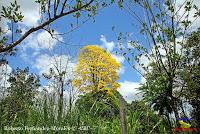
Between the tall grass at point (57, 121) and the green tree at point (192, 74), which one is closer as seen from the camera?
the tall grass at point (57, 121)

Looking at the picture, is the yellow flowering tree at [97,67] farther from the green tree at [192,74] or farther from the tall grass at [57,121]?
the tall grass at [57,121]

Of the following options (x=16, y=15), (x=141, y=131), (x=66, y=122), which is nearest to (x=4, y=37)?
(x=16, y=15)

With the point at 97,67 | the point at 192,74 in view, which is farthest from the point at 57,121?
the point at 97,67

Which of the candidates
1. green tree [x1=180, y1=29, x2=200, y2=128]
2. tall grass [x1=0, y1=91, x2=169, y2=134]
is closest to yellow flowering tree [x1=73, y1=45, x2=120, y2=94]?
green tree [x1=180, y1=29, x2=200, y2=128]

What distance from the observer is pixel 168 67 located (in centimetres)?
1502

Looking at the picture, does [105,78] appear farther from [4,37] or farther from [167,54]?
[4,37]

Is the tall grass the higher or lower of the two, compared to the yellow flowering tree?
lower

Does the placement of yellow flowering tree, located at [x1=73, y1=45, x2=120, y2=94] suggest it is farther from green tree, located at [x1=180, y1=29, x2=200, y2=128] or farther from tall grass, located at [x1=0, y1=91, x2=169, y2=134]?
tall grass, located at [x1=0, y1=91, x2=169, y2=134]

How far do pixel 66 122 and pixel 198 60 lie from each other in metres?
13.4

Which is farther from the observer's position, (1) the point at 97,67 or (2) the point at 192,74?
(1) the point at 97,67

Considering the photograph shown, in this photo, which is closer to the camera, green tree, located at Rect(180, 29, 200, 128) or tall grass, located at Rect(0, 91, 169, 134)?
tall grass, located at Rect(0, 91, 169, 134)

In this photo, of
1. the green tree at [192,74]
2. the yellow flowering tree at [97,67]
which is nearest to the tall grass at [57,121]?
the green tree at [192,74]

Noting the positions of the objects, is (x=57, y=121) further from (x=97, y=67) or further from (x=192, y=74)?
(x=97, y=67)

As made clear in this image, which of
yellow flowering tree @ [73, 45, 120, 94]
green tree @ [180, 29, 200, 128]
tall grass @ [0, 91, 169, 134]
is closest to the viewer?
tall grass @ [0, 91, 169, 134]
